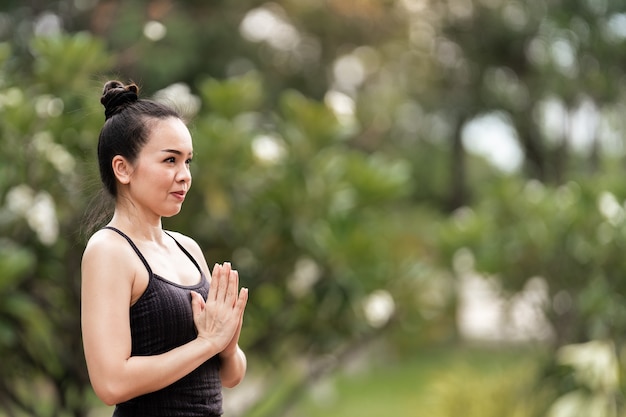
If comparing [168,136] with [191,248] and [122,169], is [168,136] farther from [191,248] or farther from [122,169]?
[191,248]

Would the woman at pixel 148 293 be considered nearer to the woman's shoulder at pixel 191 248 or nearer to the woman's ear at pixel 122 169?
the woman's ear at pixel 122 169

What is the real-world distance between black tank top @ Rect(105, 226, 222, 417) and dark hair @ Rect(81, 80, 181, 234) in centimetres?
15

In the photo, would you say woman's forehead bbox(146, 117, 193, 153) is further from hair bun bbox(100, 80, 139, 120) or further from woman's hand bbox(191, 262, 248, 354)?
woman's hand bbox(191, 262, 248, 354)

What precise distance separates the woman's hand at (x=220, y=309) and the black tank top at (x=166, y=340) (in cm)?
3

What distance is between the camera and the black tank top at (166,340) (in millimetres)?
2000

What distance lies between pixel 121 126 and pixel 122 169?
0.09m

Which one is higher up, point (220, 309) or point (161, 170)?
point (161, 170)

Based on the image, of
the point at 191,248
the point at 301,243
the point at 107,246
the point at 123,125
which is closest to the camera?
the point at 107,246

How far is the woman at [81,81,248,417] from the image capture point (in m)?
1.92

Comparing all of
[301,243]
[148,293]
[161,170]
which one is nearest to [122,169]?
[161,170]

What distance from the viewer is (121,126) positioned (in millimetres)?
2074

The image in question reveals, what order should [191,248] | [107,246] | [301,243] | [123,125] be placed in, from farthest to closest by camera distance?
[301,243] < [191,248] < [123,125] < [107,246]

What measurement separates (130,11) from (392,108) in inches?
189

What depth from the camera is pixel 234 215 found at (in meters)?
5.77
